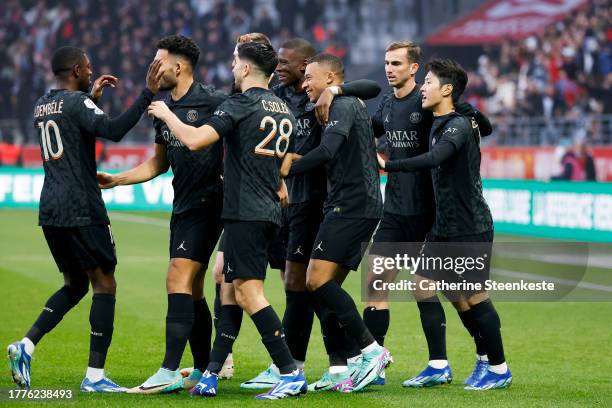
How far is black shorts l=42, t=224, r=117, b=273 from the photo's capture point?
693cm

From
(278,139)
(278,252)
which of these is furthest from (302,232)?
(278,139)

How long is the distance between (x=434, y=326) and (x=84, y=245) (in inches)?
91.9

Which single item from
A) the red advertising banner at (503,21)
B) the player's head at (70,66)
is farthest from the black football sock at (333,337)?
the red advertising banner at (503,21)

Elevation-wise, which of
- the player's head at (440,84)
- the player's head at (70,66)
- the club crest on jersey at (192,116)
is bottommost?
the club crest on jersey at (192,116)

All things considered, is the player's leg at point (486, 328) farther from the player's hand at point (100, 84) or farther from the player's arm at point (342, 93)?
the player's hand at point (100, 84)

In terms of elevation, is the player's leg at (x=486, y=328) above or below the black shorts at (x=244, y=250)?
below

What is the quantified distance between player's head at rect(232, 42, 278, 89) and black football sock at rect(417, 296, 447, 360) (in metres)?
1.89

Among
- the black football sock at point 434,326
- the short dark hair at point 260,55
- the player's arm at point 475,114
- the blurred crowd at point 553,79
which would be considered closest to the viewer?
the short dark hair at point 260,55

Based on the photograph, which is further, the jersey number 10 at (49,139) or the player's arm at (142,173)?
the player's arm at (142,173)

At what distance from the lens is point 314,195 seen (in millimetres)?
7434

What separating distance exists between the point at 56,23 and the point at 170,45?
25842mm

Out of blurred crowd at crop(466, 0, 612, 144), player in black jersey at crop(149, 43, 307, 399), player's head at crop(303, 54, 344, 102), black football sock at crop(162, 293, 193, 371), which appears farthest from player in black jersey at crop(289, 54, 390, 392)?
blurred crowd at crop(466, 0, 612, 144)

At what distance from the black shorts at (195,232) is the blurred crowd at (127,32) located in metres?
23.0

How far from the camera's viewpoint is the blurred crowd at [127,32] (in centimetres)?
3031
